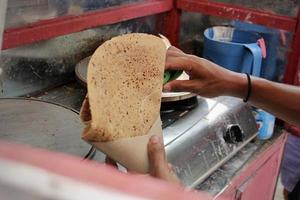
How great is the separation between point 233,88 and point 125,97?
45 centimetres

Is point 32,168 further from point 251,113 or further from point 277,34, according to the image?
point 277,34

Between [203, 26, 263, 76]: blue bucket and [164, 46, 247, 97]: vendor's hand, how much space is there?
15.5 inches

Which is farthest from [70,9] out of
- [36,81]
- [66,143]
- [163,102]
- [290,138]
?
[290,138]

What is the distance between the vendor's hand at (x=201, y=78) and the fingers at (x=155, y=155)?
0.58ft

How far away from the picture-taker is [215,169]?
109 cm

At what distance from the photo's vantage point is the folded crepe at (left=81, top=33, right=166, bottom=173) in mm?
617

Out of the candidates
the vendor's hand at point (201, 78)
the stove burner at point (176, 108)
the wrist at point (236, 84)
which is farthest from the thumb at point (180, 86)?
the stove burner at point (176, 108)

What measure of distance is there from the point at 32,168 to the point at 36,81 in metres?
1.04

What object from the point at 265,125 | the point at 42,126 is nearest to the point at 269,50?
the point at 265,125

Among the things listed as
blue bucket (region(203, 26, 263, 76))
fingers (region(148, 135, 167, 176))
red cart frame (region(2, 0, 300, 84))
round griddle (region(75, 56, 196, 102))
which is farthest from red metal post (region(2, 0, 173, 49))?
fingers (region(148, 135, 167, 176))

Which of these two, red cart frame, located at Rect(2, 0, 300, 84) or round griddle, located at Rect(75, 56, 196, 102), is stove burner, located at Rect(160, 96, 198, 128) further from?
red cart frame, located at Rect(2, 0, 300, 84)

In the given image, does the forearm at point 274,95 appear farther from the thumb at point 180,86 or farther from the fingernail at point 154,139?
the fingernail at point 154,139

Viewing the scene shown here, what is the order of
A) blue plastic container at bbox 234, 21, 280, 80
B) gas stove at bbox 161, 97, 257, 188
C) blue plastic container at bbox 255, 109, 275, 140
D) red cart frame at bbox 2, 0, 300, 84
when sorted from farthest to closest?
1. blue plastic container at bbox 234, 21, 280, 80
2. blue plastic container at bbox 255, 109, 275, 140
3. red cart frame at bbox 2, 0, 300, 84
4. gas stove at bbox 161, 97, 257, 188

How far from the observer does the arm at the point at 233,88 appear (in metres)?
0.92
